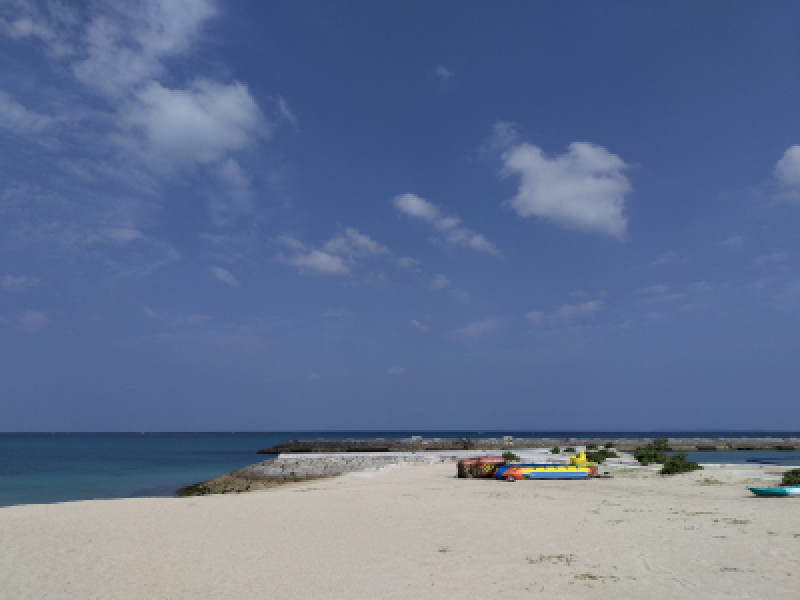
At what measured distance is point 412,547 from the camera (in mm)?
15367

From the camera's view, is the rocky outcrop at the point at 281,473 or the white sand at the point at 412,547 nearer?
the white sand at the point at 412,547

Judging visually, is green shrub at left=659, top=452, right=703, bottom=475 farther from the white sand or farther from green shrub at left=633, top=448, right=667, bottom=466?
the white sand

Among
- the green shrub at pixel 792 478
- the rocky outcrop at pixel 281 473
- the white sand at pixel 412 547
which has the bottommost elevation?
the rocky outcrop at pixel 281 473

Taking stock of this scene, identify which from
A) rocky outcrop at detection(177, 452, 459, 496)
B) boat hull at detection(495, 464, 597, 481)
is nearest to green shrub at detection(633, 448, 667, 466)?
boat hull at detection(495, 464, 597, 481)

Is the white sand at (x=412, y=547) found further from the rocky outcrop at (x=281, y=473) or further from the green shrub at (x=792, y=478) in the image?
the rocky outcrop at (x=281, y=473)

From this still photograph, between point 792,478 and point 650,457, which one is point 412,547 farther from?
point 650,457

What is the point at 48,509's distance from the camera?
23.9 m

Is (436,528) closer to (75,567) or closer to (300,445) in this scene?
(75,567)

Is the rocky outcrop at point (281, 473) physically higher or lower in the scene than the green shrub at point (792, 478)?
lower

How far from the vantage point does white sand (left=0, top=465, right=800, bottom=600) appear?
11.6m

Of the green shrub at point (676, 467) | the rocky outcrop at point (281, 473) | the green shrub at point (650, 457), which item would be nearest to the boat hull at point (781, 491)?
the green shrub at point (676, 467)

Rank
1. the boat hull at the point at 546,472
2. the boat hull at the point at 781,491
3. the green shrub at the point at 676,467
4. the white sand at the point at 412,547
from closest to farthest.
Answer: the white sand at the point at 412,547 < the boat hull at the point at 781,491 < the boat hull at the point at 546,472 < the green shrub at the point at 676,467

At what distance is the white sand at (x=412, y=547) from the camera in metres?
11.6

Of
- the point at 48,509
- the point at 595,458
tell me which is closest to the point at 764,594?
the point at 48,509
